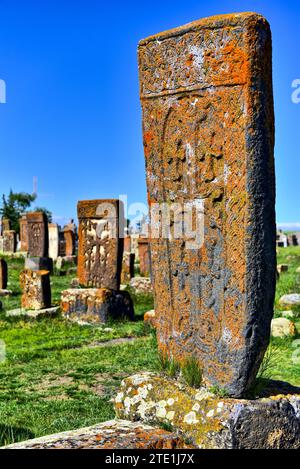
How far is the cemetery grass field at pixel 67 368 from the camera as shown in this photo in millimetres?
4961

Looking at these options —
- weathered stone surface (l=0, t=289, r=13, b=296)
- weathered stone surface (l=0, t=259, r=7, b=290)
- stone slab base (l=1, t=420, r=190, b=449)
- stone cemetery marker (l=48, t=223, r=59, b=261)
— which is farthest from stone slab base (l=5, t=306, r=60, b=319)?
stone cemetery marker (l=48, t=223, r=59, b=261)

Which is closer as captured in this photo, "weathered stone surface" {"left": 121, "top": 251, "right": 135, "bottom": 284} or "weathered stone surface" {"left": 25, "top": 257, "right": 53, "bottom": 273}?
"weathered stone surface" {"left": 121, "top": 251, "right": 135, "bottom": 284}

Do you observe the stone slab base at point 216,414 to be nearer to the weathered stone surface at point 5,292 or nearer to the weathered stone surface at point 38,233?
the weathered stone surface at point 5,292

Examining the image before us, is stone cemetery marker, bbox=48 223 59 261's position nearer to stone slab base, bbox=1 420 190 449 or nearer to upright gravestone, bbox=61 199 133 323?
upright gravestone, bbox=61 199 133 323

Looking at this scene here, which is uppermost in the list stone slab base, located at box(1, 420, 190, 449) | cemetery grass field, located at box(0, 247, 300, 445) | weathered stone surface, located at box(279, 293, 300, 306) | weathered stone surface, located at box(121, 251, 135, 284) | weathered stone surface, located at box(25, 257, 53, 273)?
weathered stone surface, located at box(25, 257, 53, 273)

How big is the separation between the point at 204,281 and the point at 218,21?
1385 mm

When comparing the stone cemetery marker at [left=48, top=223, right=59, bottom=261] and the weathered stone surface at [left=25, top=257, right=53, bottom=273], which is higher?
the stone cemetery marker at [left=48, top=223, right=59, bottom=261]

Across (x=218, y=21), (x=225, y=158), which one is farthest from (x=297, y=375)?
(x=218, y=21)

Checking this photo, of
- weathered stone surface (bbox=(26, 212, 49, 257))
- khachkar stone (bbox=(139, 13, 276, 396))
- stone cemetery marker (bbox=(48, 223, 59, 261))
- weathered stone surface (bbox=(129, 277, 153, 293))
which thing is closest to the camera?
khachkar stone (bbox=(139, 13, 276, 396))

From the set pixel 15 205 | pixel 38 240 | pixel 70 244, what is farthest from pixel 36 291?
pixel 15 205

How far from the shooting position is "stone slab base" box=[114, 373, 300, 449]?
3094 mm

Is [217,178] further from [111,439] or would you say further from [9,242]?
[9,242]

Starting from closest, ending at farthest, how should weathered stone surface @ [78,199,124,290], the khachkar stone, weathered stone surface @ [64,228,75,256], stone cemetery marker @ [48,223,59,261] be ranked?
the khachkar stone < weathered stone surface @ [78,199,124,290] < weathered stone surface @ [64,228,75,256] < stone cemetery marker @ [48,223,59,261]

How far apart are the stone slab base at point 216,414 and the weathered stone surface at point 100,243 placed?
24.1 ft
